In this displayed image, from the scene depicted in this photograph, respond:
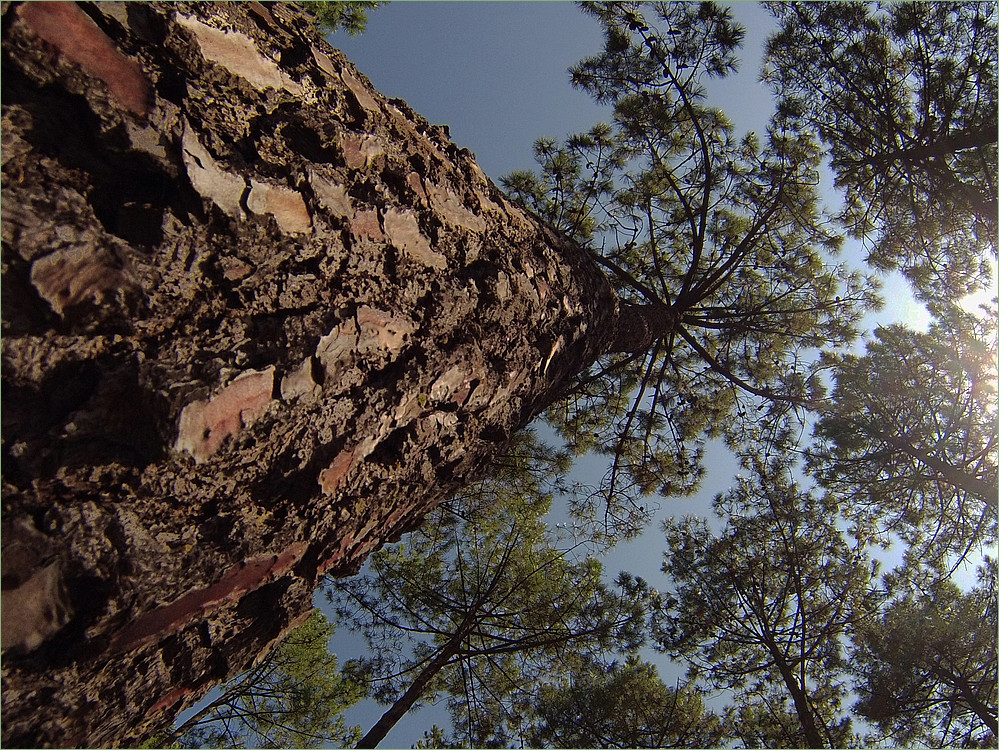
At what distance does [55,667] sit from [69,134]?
35.7 inches

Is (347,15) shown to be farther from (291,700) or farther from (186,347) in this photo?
(291,700)

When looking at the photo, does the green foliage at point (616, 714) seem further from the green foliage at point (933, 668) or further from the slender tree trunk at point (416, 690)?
the green foliage at point (933, 668)

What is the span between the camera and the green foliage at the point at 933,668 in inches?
195

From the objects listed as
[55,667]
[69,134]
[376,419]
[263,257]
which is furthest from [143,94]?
[55,667]

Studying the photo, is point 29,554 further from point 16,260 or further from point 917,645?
point 917,645

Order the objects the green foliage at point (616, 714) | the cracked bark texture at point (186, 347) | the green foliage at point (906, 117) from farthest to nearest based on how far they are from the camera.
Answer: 1. the green foliage at point (616, 714)
2. the green foliage at point (906, 117)
3. the cracked bark texture at point (186, 347)

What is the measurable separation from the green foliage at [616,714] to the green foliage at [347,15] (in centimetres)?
706

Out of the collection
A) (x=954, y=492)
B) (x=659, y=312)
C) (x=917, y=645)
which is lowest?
(x=917, y=645)

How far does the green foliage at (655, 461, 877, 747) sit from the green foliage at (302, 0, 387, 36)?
6.24 m

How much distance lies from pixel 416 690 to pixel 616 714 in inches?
85.8

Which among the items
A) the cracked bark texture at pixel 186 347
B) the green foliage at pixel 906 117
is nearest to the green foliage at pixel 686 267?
the green foliage at pixel 906 117

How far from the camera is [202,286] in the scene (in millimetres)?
1043

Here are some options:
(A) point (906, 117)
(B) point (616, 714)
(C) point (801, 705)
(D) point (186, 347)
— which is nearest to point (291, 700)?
(B) point (616, 714)

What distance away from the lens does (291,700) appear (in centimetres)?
622
